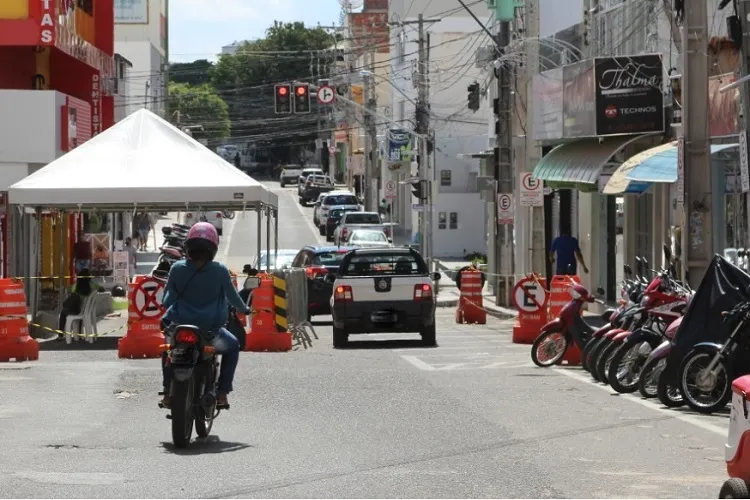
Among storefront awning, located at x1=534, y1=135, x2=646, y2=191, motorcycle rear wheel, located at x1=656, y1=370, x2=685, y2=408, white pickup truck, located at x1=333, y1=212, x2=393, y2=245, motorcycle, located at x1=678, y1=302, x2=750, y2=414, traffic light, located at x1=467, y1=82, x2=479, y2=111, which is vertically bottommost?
motorcycle rear wheel, located at x1=656, y1=370, x2=685, y2=408

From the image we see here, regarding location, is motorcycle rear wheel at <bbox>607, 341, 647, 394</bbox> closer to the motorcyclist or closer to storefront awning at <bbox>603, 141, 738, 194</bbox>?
the motorcyclist

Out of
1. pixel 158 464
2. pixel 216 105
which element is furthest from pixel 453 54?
pixel 158 464

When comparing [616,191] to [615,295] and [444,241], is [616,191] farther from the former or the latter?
[444,241]

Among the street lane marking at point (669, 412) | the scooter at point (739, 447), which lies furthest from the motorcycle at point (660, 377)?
the scooter at point (739, 447)

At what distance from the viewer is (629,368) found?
15.7m

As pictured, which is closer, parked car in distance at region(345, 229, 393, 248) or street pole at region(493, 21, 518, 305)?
street pole at region(493, 21, 518, 305)

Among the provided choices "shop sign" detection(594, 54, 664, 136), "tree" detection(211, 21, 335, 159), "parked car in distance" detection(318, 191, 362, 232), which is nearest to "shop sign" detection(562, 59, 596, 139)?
"shop sign" detection(594, 54, 664, 136)

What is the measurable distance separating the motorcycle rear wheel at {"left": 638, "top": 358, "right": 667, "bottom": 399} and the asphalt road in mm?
226

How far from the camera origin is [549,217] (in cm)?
4006

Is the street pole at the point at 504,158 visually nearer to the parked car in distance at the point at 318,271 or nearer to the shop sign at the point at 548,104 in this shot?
the shop sign at the point at 548,104

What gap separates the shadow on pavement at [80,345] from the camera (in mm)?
23391

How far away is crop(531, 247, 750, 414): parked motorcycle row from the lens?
13.7 m

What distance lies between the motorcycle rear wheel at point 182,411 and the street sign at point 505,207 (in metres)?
23.9

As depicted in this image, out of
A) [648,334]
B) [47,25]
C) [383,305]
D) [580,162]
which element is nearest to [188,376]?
[648,334]
